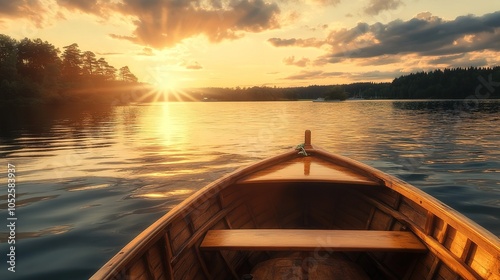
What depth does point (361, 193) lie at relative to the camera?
20.8 ft

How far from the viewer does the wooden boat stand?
11.8ft

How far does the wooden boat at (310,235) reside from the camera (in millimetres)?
3607

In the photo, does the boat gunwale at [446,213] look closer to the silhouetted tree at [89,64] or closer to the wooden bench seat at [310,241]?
the wooden bench seat at [310,241]

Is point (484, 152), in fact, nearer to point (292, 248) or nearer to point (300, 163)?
point (300, 163)

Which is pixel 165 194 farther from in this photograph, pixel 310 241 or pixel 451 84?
pixel 451 84

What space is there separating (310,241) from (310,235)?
0.72 feet

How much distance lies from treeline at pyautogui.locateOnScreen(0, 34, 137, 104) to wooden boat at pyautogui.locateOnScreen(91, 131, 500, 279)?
8347cm

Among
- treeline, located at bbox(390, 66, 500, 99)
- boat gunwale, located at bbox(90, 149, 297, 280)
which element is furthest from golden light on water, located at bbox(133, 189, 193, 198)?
treeline, located at bbox(390, 66, 500, 99)

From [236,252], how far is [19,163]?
13.0 m

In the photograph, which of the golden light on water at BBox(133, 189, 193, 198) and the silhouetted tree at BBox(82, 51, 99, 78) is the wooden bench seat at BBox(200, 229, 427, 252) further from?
the silhouetted tree at BBox(82, 51, 99, 78)

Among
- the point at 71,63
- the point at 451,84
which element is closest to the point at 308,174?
the point at 71,63

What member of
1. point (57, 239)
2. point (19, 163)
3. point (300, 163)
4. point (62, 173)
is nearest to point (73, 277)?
point (57, 239)

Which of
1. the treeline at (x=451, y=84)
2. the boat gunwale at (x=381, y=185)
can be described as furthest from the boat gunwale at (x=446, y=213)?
the treeline at (x=451, y=84)

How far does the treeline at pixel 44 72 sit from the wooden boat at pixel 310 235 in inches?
3286
